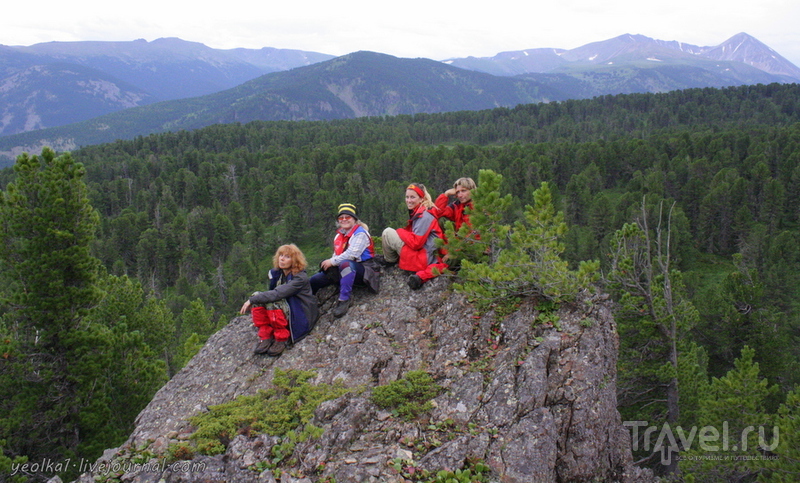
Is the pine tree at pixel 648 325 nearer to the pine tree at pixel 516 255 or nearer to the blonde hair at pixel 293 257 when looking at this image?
the pine tree at pixel 516 255

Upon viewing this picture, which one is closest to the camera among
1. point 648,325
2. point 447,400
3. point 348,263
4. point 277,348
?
point 447,400

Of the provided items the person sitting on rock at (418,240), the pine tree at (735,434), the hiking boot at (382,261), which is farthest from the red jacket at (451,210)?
the pine tree at (735,434)

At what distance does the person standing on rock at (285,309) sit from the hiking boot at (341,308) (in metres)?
0.55

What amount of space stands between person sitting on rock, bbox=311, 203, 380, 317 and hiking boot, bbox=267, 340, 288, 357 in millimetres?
1213

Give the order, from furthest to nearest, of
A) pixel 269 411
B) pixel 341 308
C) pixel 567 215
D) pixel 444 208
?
pixel 567 215
pixel 444 208
pixel 341 308
pixel 269 411

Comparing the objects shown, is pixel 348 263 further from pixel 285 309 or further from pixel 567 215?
pixel 567 215

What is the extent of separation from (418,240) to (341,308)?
2228 mm

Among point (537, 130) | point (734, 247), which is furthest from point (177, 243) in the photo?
point (537, 130)

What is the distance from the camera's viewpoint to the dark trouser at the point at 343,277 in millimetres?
9672

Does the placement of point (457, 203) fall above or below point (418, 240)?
above

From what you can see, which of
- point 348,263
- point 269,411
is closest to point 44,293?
point 348,263

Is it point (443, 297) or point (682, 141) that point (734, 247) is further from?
point (443, 297)

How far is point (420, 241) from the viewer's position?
990 cm

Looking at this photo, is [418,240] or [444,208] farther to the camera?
[444,208]
